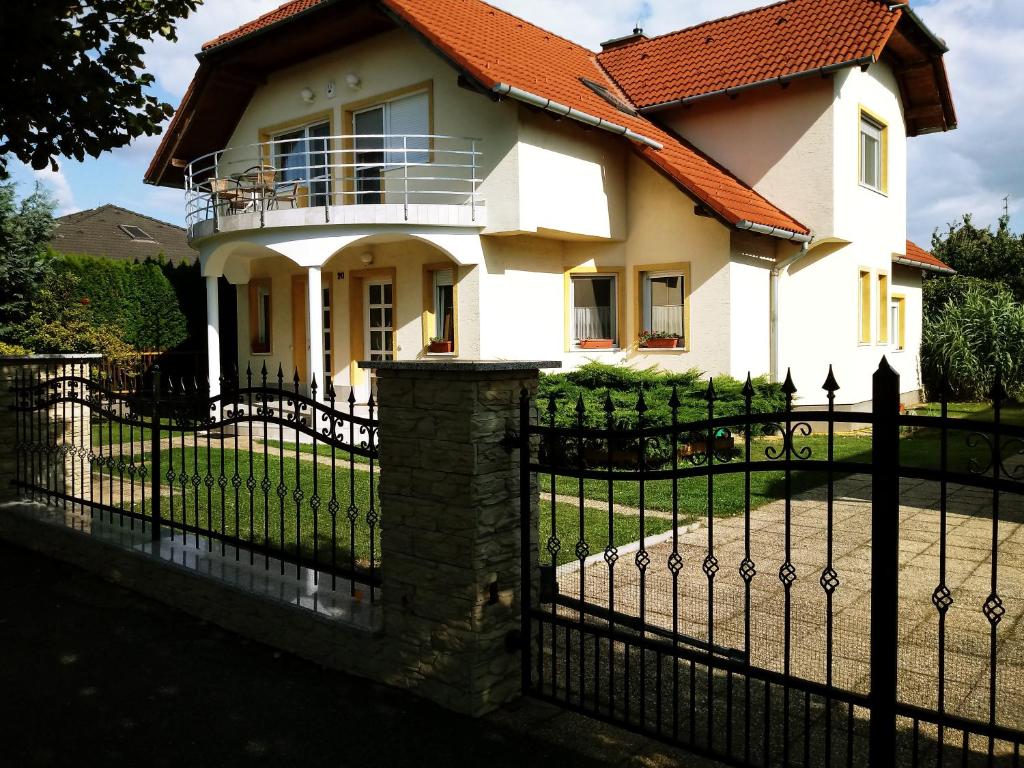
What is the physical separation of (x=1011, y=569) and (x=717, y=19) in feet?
49.0

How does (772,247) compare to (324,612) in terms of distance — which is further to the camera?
(772,247)

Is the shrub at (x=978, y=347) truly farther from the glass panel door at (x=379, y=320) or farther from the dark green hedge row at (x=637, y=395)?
the glass panel door at (x=379, y=320)

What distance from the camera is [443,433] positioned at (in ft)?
13.4

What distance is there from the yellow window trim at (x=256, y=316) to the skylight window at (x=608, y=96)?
26.0ft

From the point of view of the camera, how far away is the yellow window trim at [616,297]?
15.7 metres

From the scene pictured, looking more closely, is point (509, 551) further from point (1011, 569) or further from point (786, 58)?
point (786, 58)

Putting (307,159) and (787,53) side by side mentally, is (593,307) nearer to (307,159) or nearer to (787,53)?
(787,53)

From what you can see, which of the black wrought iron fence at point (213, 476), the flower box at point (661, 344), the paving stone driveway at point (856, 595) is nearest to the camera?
the paving stone driveway at point (856, 595)

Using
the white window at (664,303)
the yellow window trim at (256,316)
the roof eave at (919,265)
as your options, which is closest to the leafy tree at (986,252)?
the roof eave at (919,265)

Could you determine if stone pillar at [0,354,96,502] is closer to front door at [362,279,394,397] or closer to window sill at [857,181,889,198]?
front door at [362,279,394,397]

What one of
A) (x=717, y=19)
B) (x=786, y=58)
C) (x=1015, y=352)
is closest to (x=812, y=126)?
(x=786, y=58)

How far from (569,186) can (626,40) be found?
683 centimetres

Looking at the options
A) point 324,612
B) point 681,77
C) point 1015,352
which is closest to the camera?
point 324,612

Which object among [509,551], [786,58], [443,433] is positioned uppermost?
[786,58]
